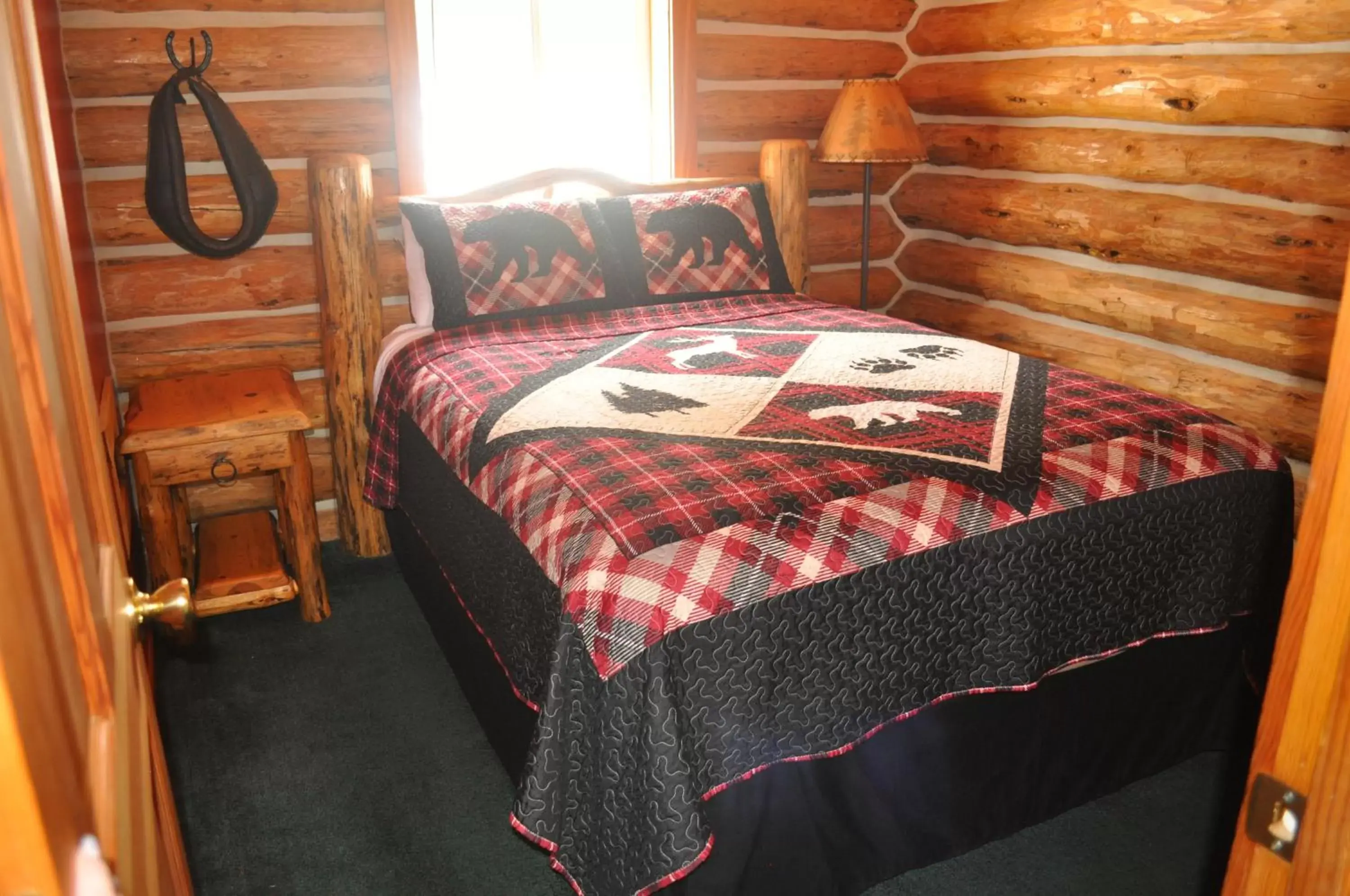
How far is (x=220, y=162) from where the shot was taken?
303cm

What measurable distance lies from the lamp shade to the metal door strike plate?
3103mm

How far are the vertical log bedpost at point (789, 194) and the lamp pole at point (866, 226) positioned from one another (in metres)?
0.23

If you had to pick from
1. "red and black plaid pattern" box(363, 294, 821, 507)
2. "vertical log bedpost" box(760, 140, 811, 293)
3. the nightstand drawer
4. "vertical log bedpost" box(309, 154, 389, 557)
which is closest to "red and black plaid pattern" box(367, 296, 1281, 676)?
"red and black plaid pattern" box(363, 294, 821, 507)

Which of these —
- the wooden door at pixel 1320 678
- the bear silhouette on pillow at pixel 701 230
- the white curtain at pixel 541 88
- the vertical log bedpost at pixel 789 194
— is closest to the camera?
the wooden door at pixel 1320 678

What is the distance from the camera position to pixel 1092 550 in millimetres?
1875

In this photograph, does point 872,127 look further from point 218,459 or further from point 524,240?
point 218,459

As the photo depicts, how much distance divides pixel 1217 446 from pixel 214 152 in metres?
2.75

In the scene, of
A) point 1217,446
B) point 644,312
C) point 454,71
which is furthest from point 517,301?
point 1217,446

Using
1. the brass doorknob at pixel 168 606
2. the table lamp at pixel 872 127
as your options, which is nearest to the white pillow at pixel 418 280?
the table lamp at pixel 872 127

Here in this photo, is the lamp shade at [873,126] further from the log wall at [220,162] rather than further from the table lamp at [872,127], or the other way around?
the log wall at [220,162]

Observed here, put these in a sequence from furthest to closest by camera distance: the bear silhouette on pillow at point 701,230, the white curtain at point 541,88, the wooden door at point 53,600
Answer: the white curtain at point 541,88 < the bear silhouette on pillow at point 701,230 < the wooden door at point 53,600

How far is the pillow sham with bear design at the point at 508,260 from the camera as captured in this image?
2988mm

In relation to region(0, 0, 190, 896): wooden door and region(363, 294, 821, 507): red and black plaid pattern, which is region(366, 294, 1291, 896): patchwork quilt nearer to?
region(363, 294, 821, 507): red and black plaid pattern

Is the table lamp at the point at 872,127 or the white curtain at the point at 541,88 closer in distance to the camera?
the white curtain at the point at 541,88
